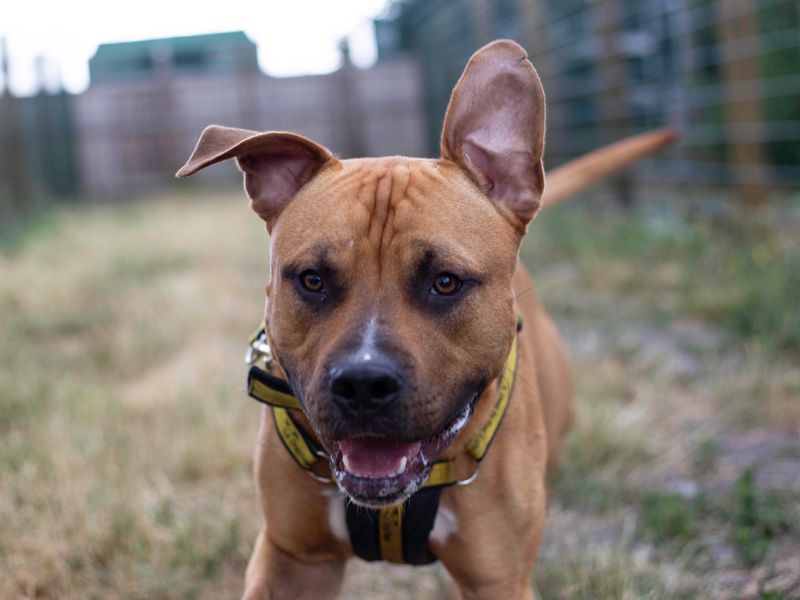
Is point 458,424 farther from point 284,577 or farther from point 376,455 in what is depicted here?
point 284,577

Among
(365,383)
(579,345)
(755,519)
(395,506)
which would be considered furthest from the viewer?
(579,345)

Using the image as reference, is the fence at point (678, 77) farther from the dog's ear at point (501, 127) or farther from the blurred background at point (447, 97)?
the dog's ear at point (501, 127)

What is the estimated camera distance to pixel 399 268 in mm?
2086

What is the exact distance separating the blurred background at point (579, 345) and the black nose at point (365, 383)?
1.19 m

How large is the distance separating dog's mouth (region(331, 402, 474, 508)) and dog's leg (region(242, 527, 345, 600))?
0.49 m

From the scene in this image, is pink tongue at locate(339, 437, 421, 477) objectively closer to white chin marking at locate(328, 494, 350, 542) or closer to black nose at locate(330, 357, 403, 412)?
black nose at locate(330, 357, 403, 412)

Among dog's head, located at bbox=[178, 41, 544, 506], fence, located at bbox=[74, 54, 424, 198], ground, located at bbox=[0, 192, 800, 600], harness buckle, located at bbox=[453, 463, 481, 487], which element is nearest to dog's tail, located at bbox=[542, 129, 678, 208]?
ground, located at bbox=[0, 192, 800, 600]

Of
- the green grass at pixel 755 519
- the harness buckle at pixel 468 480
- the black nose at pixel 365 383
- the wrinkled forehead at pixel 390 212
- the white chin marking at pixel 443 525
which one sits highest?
the wrinkled forehead at pixel 390 212

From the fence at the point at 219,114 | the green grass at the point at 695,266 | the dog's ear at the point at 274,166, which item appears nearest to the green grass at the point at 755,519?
the green grass at the point at 695,266

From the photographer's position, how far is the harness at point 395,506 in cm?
229

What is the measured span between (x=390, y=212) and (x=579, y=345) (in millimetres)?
3177

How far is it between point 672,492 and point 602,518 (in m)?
0.32

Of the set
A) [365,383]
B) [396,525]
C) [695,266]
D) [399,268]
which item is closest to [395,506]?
[396,525]

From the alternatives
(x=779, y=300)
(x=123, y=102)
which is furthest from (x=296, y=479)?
(x=123, y=102)
